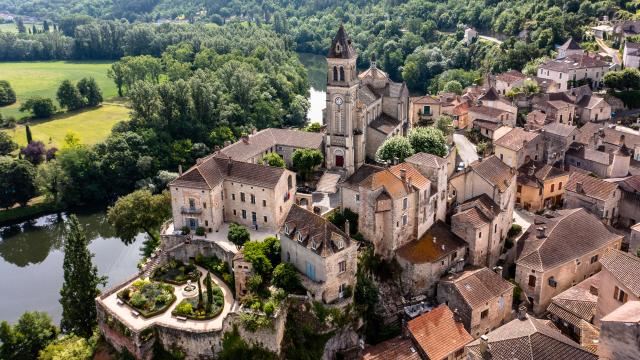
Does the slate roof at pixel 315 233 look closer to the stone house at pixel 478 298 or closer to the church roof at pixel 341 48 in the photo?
the stone house at pixel 478 298

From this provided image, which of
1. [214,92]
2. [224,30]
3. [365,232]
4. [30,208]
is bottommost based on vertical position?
[30,208]

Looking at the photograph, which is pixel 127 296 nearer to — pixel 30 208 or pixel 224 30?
pixel 30 208

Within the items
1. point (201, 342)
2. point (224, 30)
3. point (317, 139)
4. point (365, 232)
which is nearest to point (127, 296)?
point (201, 342)

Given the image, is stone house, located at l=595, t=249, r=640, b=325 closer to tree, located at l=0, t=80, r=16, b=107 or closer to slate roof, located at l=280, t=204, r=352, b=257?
slate roof, located at l=280, t=204, r=352, b=257

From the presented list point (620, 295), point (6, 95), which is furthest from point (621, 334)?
point (6, 95)

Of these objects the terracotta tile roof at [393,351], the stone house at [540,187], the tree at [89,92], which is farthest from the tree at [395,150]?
the tree at [89,92]
